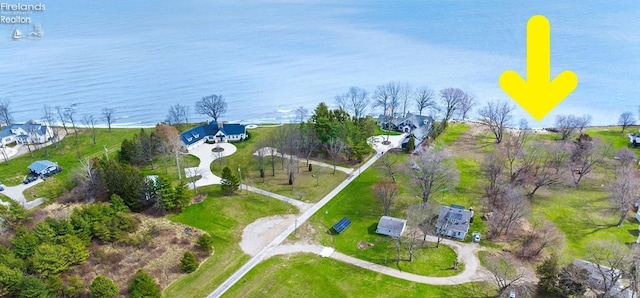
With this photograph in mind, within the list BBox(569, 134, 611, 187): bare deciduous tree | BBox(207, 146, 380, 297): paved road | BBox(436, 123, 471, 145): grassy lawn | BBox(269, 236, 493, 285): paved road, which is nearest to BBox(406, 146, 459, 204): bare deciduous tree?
BBox(269, 236, 493, 285): paved road

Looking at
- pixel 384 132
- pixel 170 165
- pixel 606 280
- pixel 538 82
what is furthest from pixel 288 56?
pixel 538 82

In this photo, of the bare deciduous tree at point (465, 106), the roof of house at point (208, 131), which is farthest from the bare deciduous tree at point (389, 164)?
the roof of house at point (208, 131)

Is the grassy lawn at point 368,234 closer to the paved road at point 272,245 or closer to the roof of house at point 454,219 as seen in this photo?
the paved road at point 272,245

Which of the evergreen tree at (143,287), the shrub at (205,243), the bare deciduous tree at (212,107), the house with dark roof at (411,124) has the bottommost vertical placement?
the evergreen tree at (143,287)

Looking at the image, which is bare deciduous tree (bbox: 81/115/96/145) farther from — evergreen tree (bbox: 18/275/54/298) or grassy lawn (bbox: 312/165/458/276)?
grassy lawn (bbox: 312/165/458/276)

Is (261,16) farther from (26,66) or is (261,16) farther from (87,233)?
(87,233)

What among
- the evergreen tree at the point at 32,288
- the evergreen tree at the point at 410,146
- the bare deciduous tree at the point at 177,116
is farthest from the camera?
the bare deciduous tree at the point at 177,116
